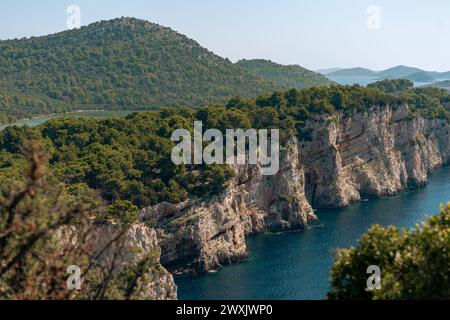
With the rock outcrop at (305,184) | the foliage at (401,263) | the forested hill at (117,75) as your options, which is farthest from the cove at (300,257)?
the forested hill at (117,75)

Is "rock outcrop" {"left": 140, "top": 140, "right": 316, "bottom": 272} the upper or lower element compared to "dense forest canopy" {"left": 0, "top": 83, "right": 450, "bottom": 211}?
lower

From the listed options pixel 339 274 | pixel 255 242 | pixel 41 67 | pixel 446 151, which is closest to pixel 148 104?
pixel 41 67

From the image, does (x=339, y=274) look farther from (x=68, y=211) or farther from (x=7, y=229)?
(x=7, y=229)

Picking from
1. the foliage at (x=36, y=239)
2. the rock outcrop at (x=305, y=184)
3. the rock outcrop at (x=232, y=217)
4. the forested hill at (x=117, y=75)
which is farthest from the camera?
the forested hill at (x=117, y=75)

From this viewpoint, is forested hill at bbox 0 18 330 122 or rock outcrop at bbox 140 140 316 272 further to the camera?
forested hill at bbox 0 18 330 122

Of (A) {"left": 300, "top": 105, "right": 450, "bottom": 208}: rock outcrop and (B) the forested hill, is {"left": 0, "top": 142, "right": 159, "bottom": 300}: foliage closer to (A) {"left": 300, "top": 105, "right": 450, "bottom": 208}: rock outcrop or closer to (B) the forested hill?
(A) {"left": 300, "top": 105, "right": 450, "bottom": 208}: rock outcrop

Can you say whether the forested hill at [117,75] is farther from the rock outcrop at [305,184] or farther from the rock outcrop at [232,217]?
the rock outcrop at [232,217]

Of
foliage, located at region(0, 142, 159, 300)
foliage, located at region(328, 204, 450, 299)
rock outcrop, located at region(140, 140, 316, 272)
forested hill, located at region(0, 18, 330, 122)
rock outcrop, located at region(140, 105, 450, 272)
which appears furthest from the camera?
forested hill, located at region(0, 18, 330, 122)

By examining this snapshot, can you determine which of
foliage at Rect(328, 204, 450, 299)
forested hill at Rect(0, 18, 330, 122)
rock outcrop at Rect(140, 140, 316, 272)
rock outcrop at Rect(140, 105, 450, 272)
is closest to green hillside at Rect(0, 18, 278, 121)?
forested hill at Rect(0, 18, 330, 122)
